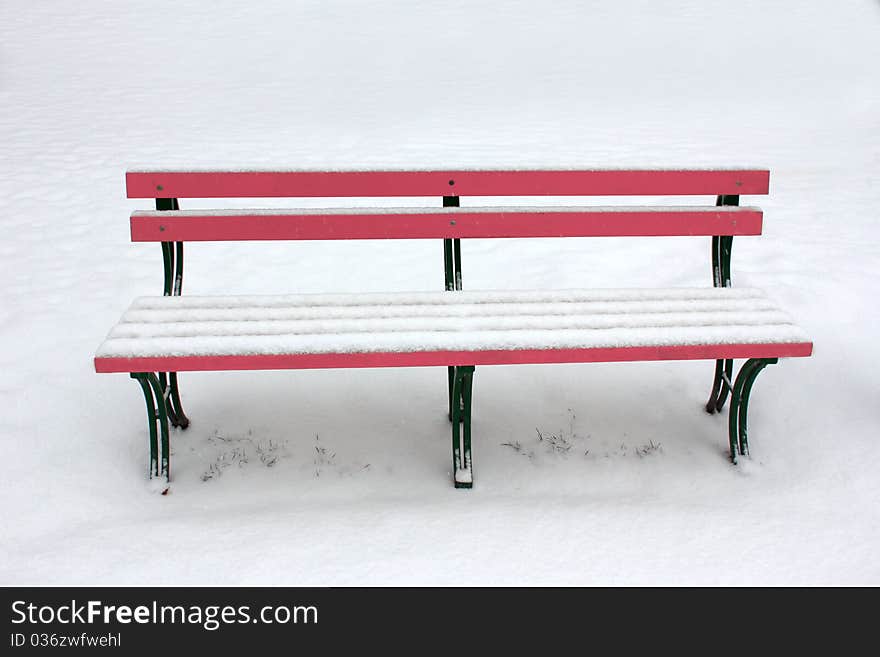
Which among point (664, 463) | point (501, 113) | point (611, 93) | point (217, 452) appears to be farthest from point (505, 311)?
point (611, 93)

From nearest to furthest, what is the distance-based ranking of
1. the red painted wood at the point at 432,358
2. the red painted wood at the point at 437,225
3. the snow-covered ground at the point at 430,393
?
the snow-covered ground at the point at 430,393, the red painted wood at the point at 432,358, the red painted wood at the point at 437,225

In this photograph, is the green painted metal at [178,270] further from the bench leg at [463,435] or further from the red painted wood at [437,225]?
the bench leg at [463,435]

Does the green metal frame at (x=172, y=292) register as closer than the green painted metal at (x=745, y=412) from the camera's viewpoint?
No

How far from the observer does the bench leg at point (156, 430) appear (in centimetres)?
293

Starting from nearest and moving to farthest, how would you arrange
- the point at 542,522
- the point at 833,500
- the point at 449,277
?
the point at 542,522 → the point at 833,500 → the point at 449,277

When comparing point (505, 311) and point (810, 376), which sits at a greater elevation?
point (505, 311)

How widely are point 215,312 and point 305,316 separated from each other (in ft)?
1.00

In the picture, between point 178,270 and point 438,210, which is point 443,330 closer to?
point 438,210

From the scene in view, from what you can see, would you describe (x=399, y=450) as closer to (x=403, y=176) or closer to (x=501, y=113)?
(x=403, y=176)

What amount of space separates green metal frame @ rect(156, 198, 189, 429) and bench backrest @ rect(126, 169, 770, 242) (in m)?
0.02

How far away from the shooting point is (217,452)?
3.27 metres

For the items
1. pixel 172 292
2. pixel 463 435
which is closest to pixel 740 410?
pixel 463 435

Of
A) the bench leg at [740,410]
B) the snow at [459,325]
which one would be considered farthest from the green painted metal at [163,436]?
the bench leg at [740,410]

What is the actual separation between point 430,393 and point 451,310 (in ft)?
2.34
